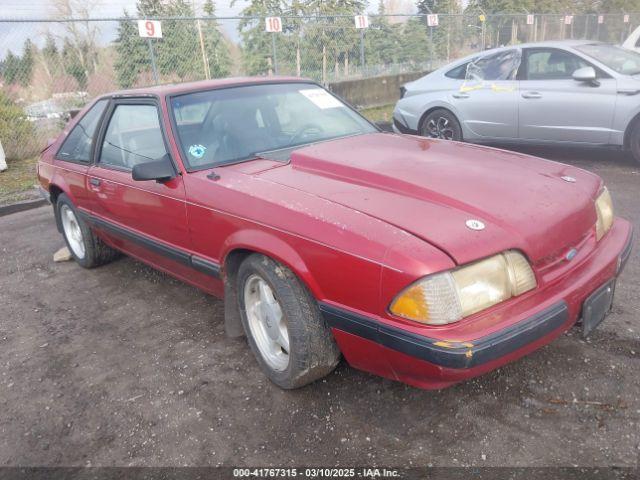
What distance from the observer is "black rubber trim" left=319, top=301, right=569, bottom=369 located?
6.02 ft

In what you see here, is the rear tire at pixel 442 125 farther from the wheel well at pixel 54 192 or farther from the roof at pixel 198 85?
the wheel well at pixel 54 192

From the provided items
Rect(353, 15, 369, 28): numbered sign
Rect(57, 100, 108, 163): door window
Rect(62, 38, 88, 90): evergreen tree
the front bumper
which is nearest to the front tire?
the front bumper

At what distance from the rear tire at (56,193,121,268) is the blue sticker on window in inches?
64.8

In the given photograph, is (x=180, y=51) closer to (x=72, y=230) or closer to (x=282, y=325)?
(x=72, y=230)

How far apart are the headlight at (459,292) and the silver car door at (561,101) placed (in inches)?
188

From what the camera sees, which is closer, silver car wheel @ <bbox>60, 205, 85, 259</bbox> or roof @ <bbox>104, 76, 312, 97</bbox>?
roof @ <bbox>104, 76, 312, 97</bbox>

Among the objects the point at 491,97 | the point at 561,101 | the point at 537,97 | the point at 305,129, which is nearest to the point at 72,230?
the point at 305,129

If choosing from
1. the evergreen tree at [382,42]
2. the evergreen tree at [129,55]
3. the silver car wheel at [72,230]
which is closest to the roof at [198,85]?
the silver car wheel at [72,230]

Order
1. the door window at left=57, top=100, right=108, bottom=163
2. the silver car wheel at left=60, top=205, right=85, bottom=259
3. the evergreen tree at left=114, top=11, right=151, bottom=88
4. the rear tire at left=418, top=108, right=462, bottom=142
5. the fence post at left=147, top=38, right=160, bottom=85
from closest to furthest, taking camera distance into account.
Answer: the door window at left=57, top=100, right=108, bottom=163 < the silver car wheel at left=60, top=205, right=85, bottom=259 < the rear tire at left=418, top=108, right=462, bottom=142 < the fence post at left=147, top=38, right=160, bottom=85 < the evergreen tree at left=114, top=11, right=151, bottom=88

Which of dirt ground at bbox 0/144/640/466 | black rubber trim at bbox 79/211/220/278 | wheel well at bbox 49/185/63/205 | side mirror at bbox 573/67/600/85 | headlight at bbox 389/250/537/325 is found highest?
side mirror at bbox 573/67/600/85

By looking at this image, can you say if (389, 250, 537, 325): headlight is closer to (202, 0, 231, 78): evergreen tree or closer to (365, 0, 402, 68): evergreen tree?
(202, 0, 231, 78): evergreen tree

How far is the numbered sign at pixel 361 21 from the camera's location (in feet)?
39.0

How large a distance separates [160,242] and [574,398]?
236 centimetres

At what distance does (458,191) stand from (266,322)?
3.67ft
